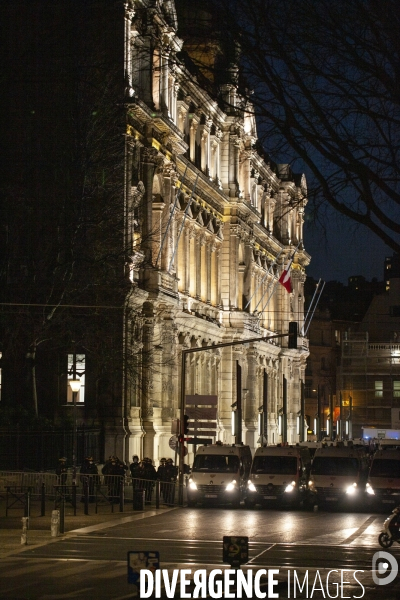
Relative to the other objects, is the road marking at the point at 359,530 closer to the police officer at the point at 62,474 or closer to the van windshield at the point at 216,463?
the van windshield at the point at 216,463

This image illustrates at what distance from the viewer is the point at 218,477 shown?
44.3 meters

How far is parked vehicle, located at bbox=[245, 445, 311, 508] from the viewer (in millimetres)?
43719

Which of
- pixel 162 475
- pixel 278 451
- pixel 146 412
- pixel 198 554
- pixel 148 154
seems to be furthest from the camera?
pixel 148 154

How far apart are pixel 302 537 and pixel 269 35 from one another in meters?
17.5

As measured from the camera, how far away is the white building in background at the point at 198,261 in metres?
57.6

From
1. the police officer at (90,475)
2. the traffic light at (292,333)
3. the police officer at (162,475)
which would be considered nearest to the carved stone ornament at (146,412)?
the police officer at (162,475)

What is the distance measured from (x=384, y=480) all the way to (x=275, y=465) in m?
4.44

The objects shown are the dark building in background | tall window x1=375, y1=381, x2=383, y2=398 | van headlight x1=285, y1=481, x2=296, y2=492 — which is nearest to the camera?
van headlight x1=285, y1=481, x2=296, y2=492

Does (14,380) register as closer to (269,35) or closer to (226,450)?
(226,450)

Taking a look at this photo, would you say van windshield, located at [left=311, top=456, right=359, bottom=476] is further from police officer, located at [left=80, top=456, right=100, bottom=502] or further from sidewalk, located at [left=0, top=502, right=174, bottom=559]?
police officer, located at [left=80, top=456, right=100, bottom=502]

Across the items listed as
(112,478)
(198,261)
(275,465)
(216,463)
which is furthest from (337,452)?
(198,261)

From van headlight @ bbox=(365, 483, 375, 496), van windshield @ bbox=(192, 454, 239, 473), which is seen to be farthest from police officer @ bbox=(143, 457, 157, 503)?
van headlight @ bbox=(365, 483, 375, 496)

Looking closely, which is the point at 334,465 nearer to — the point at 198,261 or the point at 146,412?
the point at 146,412

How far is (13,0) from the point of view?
55.4m
